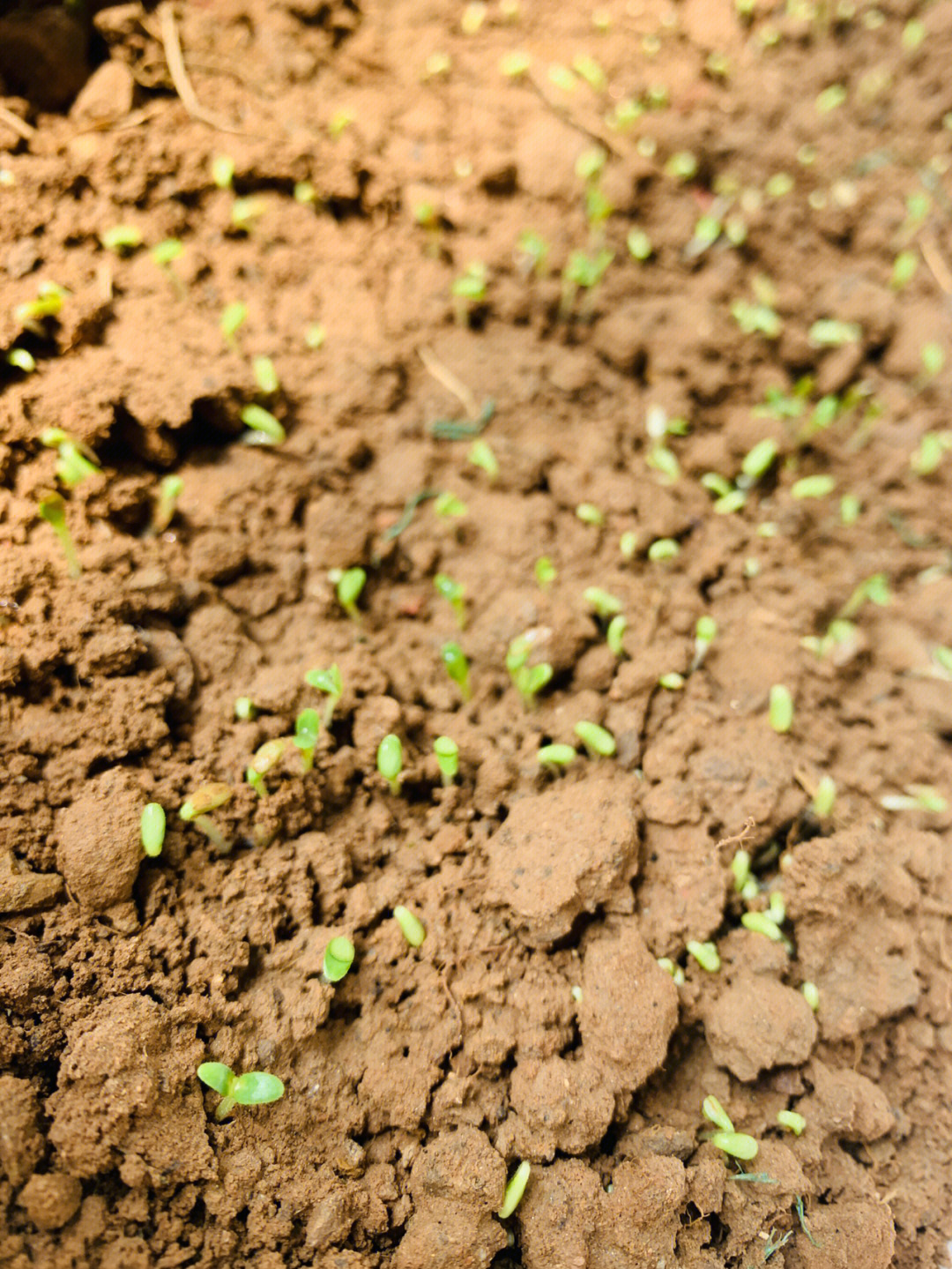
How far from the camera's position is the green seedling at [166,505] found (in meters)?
1.80

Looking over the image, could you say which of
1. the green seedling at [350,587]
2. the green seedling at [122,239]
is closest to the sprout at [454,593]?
the green seedling at [350,587]

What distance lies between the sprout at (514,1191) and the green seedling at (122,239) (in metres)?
2.15

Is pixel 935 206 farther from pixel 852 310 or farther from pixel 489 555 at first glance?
pixel 489 555

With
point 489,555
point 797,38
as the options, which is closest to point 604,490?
point 489,555

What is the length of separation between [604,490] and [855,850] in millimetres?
1022

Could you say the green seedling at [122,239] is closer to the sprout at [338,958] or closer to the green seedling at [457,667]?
the green seedling at [457,667]

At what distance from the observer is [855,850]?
1.62 m

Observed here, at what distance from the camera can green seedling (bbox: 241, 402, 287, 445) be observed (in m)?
1.91

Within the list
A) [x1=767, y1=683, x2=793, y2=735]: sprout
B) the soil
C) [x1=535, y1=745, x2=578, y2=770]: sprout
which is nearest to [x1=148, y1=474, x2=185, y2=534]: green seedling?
the soil

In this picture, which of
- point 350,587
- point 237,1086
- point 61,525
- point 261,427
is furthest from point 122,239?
point 237,1086

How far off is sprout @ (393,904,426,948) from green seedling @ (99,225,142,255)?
5.53ft

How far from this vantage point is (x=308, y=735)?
5.01 feet

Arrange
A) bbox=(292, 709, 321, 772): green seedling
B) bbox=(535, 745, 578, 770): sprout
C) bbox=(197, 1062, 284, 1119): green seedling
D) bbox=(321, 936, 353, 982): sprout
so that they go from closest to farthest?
bbox=(197, 1062, 284, 1119): green seedling → bbox=(321, 936, 353, 982): sprout → bbox=(292, 709, 321, 772): green seedling → bbox=(535, 745, 578, 770): sprout

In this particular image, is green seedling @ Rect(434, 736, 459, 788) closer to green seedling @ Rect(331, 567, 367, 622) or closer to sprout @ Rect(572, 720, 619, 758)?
sprout @ Rect(572, 720, 619, 758)
